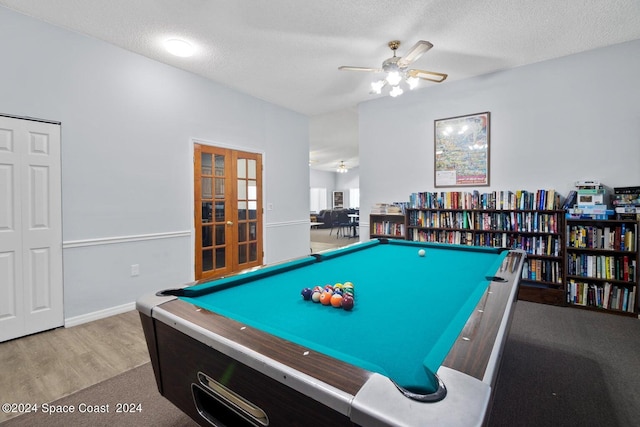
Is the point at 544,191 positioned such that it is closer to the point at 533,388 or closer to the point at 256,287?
the point at 533,388

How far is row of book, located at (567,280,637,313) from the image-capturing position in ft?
9.47

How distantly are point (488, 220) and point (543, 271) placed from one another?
779 mm

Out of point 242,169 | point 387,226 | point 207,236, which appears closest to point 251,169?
point 242,169

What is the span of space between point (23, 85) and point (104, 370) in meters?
2.41

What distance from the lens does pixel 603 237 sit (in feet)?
9.82

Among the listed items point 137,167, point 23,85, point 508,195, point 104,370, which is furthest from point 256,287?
point 508,195

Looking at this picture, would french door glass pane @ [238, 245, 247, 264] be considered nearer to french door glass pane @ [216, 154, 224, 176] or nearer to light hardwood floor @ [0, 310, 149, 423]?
french door glass pane @ [216, 154, 224, 176]

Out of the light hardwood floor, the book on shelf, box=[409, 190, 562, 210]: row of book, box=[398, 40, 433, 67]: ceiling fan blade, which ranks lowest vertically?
the light hardwood floor

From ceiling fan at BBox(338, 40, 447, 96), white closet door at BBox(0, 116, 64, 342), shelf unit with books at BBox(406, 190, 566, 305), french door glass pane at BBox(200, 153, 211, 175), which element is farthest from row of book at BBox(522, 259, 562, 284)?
white closet door at BBox(0, 116, 64, 342)

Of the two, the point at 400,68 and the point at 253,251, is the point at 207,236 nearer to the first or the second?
the point at 253,251

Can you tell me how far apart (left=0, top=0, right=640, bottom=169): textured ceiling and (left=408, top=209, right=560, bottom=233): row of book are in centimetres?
178

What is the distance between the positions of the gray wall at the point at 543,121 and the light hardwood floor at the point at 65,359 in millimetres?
3733

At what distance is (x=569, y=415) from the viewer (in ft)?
5.09

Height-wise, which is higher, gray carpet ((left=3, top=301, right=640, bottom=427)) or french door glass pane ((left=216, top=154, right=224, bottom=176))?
french door glass pane ((left=216, top=154, right=224, bottom=176))
